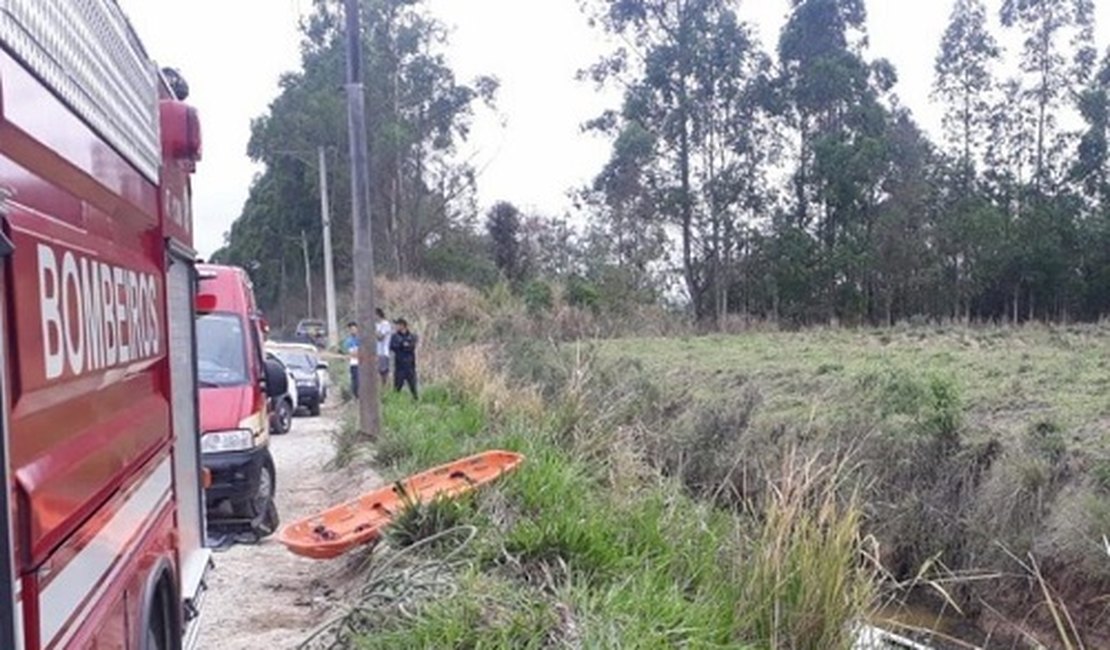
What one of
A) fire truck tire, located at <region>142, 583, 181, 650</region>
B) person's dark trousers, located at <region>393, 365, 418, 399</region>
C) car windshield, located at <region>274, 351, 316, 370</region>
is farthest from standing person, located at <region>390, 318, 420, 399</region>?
fire truck tire, located at <region>142, 583, 181, 650</region>

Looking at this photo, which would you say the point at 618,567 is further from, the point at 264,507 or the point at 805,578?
the point at 264,507

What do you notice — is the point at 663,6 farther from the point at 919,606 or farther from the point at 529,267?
the point at 919,606

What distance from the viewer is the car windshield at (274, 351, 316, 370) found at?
834 inches

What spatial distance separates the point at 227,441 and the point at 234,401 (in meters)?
0.37

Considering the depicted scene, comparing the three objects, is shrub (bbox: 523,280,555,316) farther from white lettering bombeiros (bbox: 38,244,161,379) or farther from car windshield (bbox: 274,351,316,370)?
white lettering bombeiros (bbox: 38,244,161,379)

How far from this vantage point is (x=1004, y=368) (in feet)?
62.1

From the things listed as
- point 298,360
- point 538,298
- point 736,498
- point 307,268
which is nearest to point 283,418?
point 298,360

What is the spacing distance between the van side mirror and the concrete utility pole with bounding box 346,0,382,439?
301 cm

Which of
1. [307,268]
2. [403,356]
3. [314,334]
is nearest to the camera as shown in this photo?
[403,356]

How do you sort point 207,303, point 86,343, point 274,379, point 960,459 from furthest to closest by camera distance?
point 960,459
point 274,379
point 207,303
point 86,343

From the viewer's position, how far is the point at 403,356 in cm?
1778

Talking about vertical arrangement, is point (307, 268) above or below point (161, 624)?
above

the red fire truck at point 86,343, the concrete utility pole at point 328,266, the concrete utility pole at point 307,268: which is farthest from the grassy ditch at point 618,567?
the concrete utility pole at point 307,268

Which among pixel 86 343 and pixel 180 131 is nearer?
pixel 86 343
